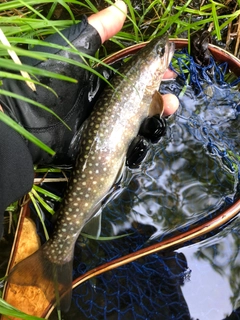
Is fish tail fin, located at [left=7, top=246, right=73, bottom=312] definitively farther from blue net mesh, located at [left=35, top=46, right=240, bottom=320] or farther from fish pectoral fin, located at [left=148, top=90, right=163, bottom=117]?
fish pectoral fin, located at [left=148, top=90, right=163, bottom=117]

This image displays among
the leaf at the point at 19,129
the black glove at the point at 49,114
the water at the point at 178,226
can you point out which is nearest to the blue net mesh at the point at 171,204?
the water at the point at 178,226

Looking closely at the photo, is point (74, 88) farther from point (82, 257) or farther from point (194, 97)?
point (82, 257)

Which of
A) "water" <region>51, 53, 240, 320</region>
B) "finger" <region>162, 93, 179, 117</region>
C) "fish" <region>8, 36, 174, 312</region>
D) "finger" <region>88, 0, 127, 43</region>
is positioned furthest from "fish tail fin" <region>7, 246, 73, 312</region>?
"finger" <region>88, 0, 127, 43</region>

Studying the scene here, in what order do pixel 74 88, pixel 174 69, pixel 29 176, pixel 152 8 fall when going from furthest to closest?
pixel 152 8
pixel 174 69
pixel 74 88
pixel 29 176

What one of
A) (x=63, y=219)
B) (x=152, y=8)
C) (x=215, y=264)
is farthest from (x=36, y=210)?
(x=152, y=8)

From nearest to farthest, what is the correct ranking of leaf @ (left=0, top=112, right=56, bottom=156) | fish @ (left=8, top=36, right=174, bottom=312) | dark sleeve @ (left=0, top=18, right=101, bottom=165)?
leaf @ (left=0, top=112, right=56, bottom=156), dark sleeve @ (left=0, top=18, right=101, bottom=165), fish @ (left=8, top=36, right=174, bottom=312)
